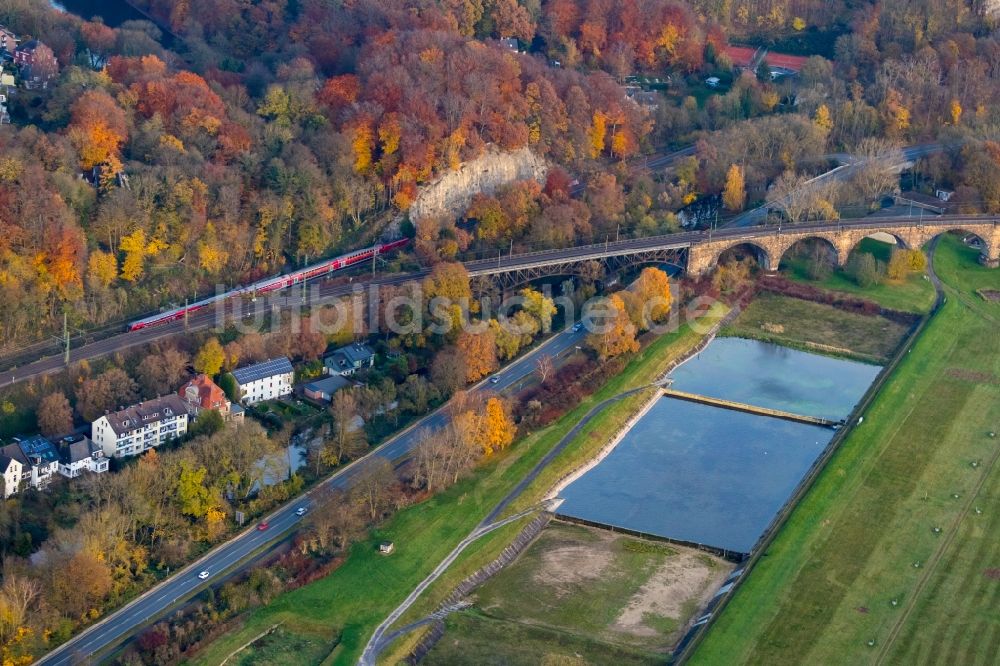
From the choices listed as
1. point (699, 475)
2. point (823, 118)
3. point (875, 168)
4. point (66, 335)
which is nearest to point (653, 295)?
point (699, 475)

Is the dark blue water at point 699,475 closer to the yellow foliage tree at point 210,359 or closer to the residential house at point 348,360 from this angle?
the residential house at point 348,360

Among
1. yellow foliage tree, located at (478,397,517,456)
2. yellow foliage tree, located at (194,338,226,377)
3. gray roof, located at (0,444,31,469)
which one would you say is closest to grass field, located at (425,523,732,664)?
yellow foliage tree, located at (478,397,517,456)

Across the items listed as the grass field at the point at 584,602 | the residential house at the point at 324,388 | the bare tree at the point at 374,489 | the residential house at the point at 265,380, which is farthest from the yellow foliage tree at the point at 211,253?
the grass field at the point at 584,602

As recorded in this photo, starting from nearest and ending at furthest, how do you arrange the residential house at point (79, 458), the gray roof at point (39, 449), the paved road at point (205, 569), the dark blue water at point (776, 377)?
the paved road at point (205, 569)
the gray roof at point (39, 449)
the residential house at point (79, 458)
the dark blue water at point (776, 377)

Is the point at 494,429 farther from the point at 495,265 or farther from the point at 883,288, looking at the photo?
the point at 883,288

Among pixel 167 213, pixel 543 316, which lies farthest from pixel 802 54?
pixel 167 213

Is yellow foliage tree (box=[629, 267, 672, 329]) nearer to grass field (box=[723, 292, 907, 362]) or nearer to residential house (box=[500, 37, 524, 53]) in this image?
grass field (box=[723, 292, 907, 362])

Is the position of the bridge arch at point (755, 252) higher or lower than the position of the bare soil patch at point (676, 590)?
higher
